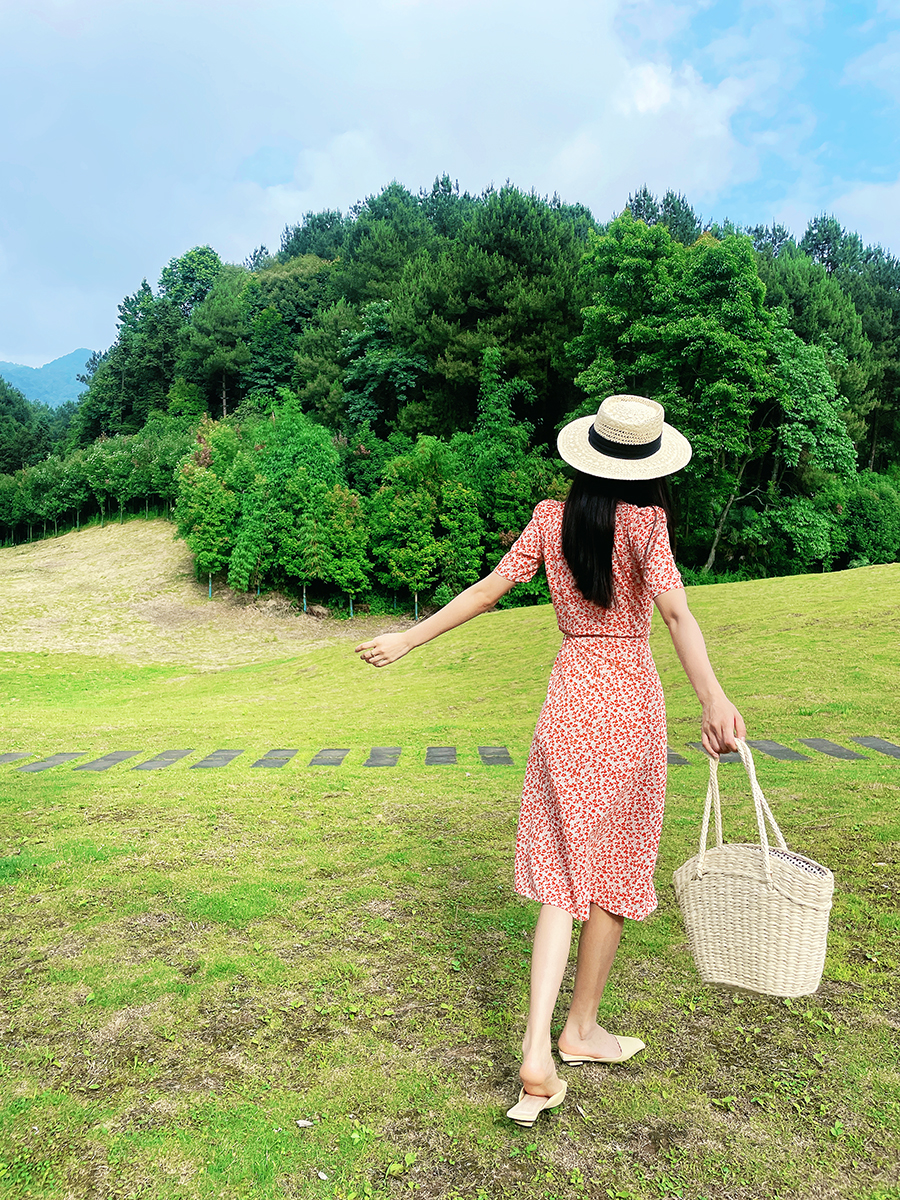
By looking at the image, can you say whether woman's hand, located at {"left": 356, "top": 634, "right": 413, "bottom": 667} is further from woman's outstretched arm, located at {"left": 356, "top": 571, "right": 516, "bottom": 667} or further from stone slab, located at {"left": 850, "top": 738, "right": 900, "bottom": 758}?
stone slab, located at {"left": 850, "top": 738, "right": 900, "bottom": 758}

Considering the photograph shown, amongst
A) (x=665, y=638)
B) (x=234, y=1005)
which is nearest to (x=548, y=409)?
(x=665, y=638)

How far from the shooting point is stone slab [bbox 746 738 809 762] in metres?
7.57

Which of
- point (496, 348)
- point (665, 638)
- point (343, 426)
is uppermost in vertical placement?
point (496, 348)

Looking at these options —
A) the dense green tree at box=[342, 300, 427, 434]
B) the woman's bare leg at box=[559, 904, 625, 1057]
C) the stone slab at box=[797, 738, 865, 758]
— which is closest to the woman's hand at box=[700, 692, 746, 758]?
the woman's bare leg at box=[559, 904, 625, 1057]

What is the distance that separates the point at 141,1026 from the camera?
107 inches

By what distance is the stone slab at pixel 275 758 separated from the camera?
8.17m

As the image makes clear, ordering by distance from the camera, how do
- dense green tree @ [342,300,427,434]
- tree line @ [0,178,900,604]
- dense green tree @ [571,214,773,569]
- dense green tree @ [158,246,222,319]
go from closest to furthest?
1. dense green tree @ [571,214,773,569]
2. tree line @ [0,178,900,604]
3. dense green tree @ [342,300,427,434]
4. dense green tree @ [158,246,222,319]

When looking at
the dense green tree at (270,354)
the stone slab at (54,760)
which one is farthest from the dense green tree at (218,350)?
the stone slab at (54,760)

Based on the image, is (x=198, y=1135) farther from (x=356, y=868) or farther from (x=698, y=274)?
(x=698, y=274)

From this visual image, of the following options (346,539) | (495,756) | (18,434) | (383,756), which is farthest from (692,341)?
(18,434)

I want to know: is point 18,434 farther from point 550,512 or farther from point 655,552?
point 655,552

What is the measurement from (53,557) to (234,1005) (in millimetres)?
42260

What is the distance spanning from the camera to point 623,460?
8.00 feet

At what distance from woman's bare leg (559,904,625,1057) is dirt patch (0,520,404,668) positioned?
21.8m
